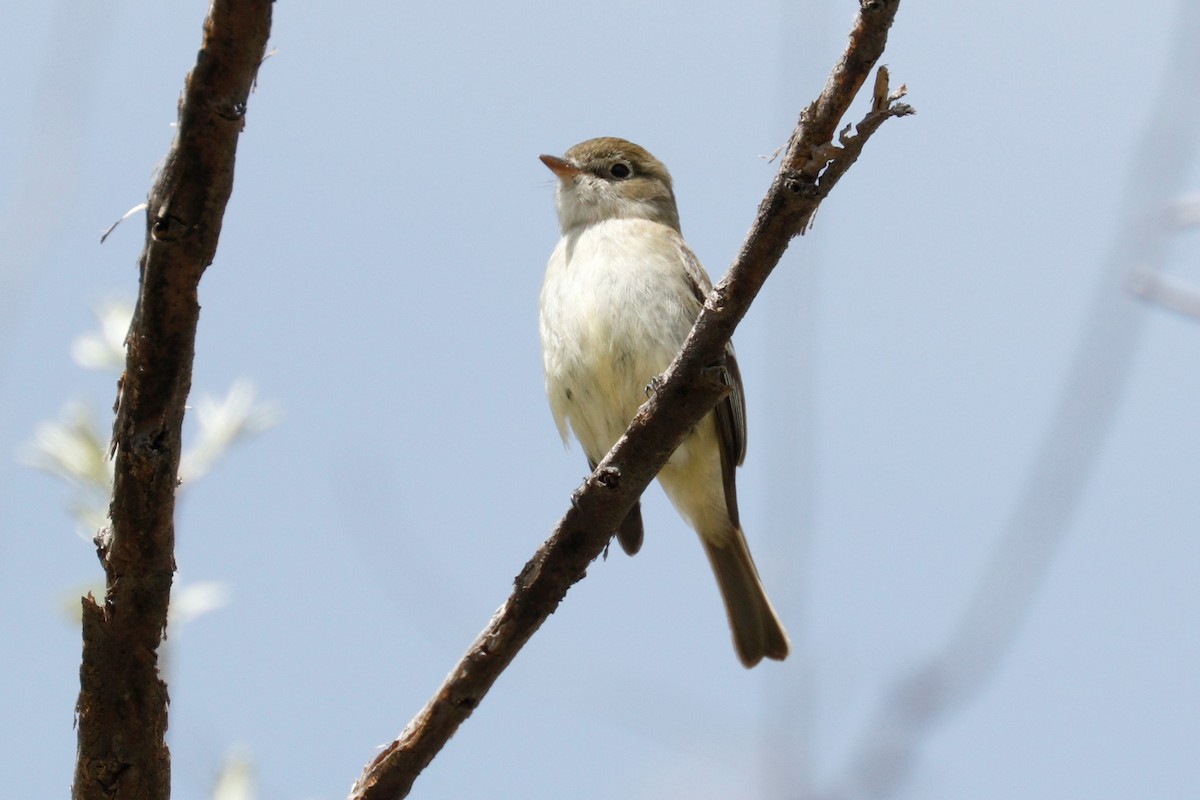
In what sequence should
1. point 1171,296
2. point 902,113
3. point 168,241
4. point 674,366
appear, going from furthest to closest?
point 674,366 → point 902,113 → point 168,241 → point 1171,296

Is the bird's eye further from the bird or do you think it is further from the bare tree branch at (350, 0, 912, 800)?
the bare tree branch at (350, 0, 912, 800)

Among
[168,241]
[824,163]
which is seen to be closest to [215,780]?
[168,241]

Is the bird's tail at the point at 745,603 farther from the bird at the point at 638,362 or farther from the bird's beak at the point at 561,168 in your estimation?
the bird's beak at the point at 561,168

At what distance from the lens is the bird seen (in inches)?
187

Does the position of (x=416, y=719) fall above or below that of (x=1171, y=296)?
below

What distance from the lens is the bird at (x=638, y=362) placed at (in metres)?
4.75

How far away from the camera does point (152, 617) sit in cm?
254

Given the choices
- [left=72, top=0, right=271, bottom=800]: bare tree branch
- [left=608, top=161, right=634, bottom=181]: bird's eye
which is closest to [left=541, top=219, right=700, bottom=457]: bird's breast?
[left=608, top=161, right=634, bottom=181]: bird's eye

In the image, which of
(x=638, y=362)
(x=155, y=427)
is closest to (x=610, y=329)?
(x=638, y=362)

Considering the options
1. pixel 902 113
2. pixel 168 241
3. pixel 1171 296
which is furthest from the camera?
pixel 902 113

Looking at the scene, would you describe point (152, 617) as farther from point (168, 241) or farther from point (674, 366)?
point (674, 366)

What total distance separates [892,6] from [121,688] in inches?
81.5

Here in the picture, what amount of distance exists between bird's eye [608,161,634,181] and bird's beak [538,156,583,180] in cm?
20

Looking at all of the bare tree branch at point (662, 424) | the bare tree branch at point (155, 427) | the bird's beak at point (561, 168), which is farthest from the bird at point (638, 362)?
the bare tree branch at point (155, 427)
